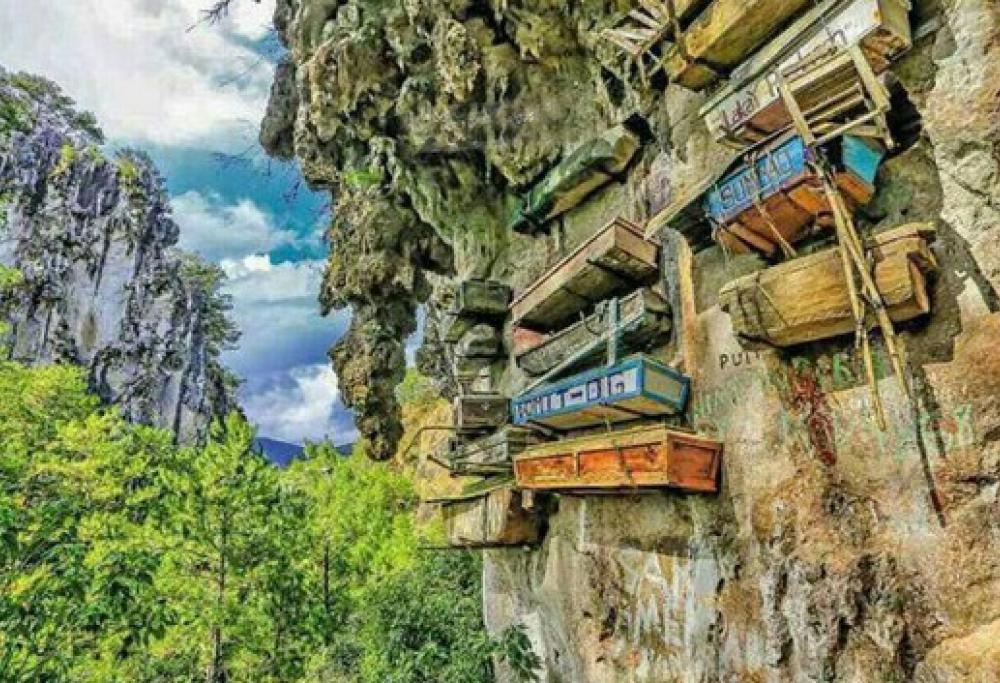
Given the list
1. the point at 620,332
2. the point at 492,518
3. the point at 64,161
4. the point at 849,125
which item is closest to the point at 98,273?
the point at 64,161

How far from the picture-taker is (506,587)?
836cm

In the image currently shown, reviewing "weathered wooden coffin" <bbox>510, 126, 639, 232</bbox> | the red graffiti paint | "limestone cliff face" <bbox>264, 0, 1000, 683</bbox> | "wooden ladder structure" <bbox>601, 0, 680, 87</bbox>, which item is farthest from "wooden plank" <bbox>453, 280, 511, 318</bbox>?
the red graffiti paint

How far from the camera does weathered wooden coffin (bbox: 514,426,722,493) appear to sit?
4250mm

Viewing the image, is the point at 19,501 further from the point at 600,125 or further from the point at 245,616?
the point at 600,125

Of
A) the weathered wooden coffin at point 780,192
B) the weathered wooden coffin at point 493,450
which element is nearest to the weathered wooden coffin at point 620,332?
the weathered wooden coffin at point 493,450

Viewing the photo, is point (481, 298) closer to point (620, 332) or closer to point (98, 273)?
point (620, 332)

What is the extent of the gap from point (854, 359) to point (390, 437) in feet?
26.1

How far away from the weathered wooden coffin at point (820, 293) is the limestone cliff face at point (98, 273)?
1409 inches

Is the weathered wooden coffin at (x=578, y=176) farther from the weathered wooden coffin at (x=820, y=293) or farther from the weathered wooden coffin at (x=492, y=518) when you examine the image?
the weathered wooden coffin at (x=492, y=518)

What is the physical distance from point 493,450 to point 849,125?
4931mm

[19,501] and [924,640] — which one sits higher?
[19,501]

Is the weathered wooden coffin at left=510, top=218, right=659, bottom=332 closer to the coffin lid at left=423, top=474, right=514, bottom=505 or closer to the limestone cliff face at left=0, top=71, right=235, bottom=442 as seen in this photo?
the coffin lid at left=423, top=474, right=514, bottom=505

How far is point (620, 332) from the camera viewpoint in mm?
5305

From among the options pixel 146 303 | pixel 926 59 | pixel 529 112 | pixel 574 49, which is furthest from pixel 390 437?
pixel 146 303
